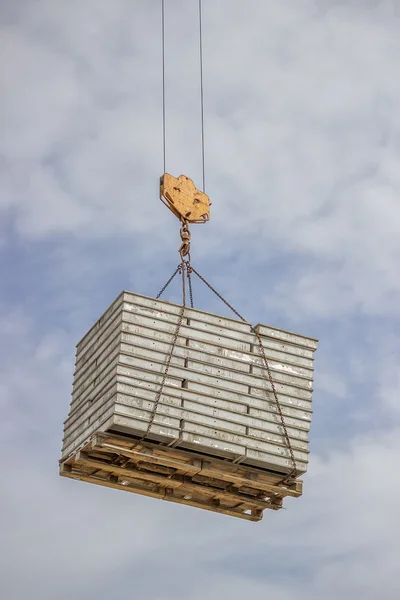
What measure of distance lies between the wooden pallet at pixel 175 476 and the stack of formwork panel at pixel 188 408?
2 centimetres

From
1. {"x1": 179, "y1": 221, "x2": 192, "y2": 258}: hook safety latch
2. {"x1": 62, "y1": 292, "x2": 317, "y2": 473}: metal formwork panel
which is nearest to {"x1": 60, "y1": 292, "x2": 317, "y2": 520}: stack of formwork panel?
{"x1": 62, "y1": 292, "x2": 317, "y2": 473}: metal formwork panel

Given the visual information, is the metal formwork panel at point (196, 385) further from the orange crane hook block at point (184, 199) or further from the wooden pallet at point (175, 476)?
the orange crane hook block at point (184, 199)

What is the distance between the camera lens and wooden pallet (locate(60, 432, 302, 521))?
2272cm

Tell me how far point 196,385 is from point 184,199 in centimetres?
447

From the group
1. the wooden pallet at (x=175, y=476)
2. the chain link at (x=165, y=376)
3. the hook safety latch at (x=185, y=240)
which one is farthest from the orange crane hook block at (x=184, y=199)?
the wooden pallet at (x=175, y=476)

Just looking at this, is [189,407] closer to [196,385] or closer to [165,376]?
[196,385]

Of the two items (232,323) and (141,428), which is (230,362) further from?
(141,428)

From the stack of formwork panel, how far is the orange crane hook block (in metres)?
2.84

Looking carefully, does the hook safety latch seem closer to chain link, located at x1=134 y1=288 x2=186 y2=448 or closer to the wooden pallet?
chain link, located at x1=134 y1=288 x2=186 y2=448

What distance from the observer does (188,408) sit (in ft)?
74.5

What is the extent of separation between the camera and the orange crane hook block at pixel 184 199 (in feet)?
84.0

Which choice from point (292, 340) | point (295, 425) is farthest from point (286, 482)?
point (292, 340)

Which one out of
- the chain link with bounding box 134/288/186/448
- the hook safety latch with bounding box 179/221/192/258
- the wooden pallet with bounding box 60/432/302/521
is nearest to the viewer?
the chain link with bounding box 134/288/186/448

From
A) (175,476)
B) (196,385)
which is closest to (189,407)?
(196,385)
